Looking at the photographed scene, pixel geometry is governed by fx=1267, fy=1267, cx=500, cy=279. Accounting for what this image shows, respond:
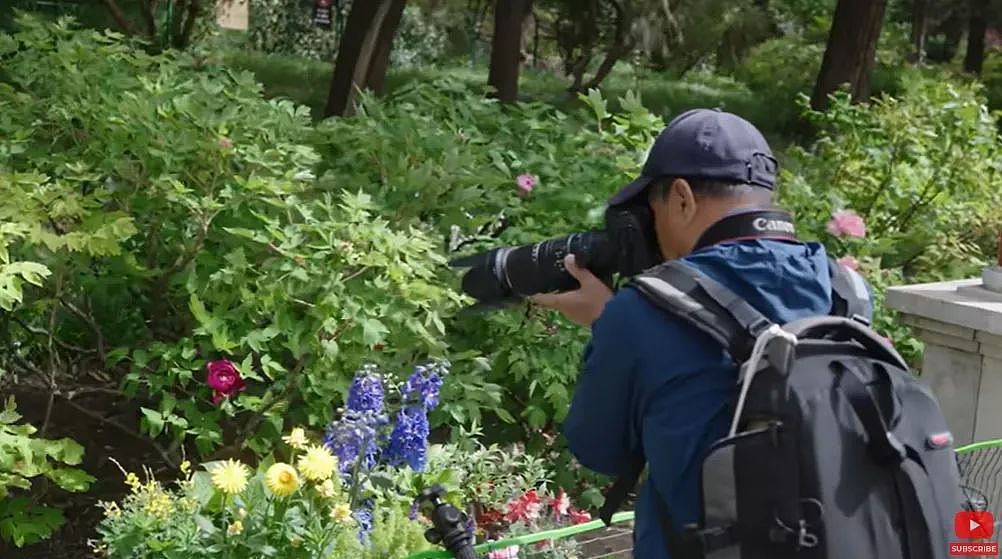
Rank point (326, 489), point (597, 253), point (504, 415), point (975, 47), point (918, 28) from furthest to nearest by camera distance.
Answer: point (975, 47) < point (918, 28) < point (504, 415) < point (326, 489) < point (597, 253)

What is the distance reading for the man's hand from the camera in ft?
7.75

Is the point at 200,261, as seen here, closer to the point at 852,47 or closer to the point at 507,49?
the point at 507,49

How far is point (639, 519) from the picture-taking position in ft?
6.82

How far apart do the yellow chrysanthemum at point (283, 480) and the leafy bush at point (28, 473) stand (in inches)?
41.2

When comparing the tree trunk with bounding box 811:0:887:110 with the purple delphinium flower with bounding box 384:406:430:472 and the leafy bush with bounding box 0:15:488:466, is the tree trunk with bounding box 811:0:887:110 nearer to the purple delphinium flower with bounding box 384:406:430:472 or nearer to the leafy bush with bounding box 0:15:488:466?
the leafy bush with bounding box 0:15:488:466

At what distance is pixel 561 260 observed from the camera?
8.01 ft

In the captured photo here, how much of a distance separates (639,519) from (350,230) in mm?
1729

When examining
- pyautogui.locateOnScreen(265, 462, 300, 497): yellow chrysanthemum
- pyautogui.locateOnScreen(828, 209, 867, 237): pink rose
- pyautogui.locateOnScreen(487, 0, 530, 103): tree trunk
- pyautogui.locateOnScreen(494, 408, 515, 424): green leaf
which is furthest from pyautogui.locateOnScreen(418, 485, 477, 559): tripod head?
pyautogui.locateOnScreen(487, 0, 530, 103): tree trunk

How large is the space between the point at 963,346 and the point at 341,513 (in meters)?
2.54

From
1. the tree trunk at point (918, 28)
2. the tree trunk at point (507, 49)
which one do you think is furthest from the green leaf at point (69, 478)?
the tree trunk at point (918, 28)

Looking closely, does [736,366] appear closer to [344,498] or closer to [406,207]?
[344,498]

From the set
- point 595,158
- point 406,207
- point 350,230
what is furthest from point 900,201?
point 350,230

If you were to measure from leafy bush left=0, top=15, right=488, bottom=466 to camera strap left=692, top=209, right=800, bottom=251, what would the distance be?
167 cm

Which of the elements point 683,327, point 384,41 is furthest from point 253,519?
point 384,41
